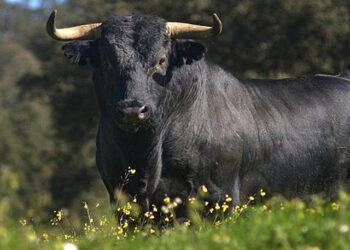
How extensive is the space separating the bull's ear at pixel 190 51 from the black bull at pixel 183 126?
0.03ft

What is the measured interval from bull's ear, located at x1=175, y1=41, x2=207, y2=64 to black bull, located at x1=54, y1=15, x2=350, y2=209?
0.03 feet

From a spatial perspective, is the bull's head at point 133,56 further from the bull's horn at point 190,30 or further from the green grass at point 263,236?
the green grass at point 263,236

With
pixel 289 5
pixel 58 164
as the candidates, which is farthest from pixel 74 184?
pixel 289 5

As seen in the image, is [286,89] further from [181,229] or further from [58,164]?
[58,164]

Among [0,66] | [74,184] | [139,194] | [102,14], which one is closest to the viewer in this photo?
[139,194]

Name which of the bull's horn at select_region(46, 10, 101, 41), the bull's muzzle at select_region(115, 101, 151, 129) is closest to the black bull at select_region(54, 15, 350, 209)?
the bull's muzzle at select_region(115, 101, 151, 129)

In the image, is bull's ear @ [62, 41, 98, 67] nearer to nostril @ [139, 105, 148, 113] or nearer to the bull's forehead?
the bull's forehead

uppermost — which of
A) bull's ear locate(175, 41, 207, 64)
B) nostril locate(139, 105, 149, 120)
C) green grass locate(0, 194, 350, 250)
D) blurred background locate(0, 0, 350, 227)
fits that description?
bull's ear locate(175, 41, 207, 64)

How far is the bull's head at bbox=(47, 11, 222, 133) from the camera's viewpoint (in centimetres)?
973

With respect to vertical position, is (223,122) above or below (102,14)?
above

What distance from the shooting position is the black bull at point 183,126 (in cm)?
1009

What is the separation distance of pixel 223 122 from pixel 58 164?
26893 mm

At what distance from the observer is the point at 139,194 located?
33.1ft

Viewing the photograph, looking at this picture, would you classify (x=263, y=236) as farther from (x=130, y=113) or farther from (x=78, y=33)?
(x=78, y=33)
